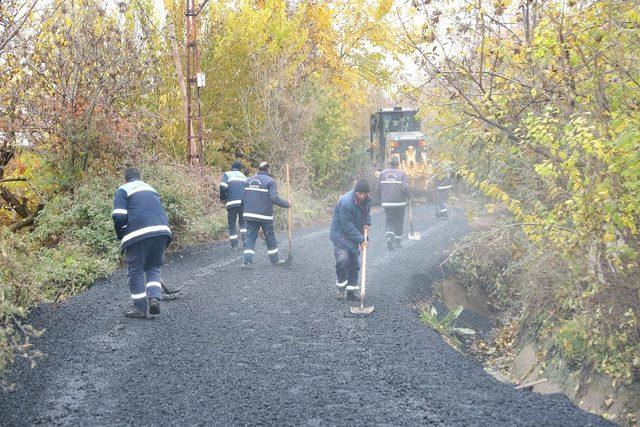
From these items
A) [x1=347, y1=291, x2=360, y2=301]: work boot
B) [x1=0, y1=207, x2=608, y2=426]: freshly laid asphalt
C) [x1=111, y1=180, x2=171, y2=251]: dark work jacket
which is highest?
[x1=111, y1=180, x2=171, y2=251]: dark work jacket

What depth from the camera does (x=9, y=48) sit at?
12812mm

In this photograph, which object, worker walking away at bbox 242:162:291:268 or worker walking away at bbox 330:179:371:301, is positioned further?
worker walking away at bbox 242:162:291:268

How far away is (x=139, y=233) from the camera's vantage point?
8.46 metres

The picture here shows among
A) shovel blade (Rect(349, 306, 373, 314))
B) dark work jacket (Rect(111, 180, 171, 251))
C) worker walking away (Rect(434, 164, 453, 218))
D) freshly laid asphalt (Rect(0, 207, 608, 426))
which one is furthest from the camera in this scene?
worker walking away (Rect(434, 164, 453, 218))

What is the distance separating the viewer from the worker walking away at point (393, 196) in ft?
48.7

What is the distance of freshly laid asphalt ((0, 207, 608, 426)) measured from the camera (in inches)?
219

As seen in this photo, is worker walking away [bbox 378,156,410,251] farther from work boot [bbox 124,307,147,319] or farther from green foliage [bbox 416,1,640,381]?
work boot [bbox 124,307,147,319]

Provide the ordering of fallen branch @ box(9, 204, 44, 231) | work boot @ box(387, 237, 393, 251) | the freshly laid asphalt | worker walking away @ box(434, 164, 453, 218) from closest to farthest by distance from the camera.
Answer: the freshly laid asphalt → fallen branch @ box(9, 204, 44, 231) → work boot @ box(387, 237, 393, 251) → worker walking away @ box(434, 164, 453, 218)

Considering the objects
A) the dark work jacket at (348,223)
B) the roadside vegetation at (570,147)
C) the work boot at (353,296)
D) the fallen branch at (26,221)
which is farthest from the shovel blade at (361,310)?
the fallen branch at (26,221)

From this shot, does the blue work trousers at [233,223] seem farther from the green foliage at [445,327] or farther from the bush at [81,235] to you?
the green foliage at [445,327]

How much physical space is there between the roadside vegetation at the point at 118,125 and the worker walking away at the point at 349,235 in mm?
2957

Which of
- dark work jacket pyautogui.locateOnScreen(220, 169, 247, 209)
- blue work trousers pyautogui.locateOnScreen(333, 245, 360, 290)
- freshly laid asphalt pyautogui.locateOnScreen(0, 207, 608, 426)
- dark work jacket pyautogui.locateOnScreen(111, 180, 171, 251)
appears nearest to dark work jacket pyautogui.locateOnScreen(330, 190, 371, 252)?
blue work trousers pyautogui.locateOnScreen(333, 245, 360, 290)

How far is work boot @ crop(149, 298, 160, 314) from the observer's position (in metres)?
8.62

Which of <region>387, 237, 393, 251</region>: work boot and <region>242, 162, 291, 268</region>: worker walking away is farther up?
<region>242, 162, 291, 268</region>: worker walking away
